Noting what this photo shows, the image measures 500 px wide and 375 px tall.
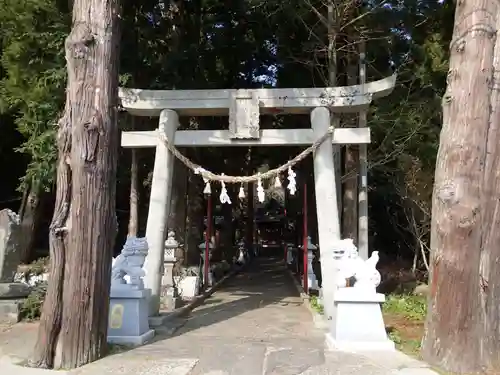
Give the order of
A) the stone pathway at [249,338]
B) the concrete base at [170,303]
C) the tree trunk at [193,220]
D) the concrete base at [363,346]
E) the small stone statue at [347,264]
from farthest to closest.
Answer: the tree trunk at [193,220], the concrete base at [170,303], the small stone statue at [347,264], the concrete base at [363,346], the stone pathway at [249,338]

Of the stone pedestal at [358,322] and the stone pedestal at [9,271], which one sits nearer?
the stone pedestal at [358,322]

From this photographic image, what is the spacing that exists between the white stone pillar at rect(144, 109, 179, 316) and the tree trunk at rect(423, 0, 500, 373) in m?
5.07

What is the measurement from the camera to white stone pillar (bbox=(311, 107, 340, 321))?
32.6ft

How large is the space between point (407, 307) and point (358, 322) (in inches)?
161

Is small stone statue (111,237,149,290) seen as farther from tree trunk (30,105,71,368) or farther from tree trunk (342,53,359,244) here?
tree trunk (342,53,359,244)

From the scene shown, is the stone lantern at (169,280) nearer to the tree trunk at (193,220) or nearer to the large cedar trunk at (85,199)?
the tree trunk at (193,220)

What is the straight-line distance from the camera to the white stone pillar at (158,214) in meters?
9.82

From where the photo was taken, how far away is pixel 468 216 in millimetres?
6293

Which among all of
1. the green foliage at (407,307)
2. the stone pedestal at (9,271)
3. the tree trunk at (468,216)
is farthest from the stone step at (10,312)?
the tree trunk at (468,216)

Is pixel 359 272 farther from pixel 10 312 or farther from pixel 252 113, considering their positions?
pixel 10 312

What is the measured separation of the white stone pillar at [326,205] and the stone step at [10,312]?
5849 mm

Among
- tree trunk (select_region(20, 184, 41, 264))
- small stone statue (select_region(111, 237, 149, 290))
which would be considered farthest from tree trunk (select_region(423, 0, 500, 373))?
tree trunk (select_region(20, 184, 41, 264))

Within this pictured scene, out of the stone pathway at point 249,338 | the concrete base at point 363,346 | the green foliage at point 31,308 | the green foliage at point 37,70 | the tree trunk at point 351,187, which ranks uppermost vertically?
the green foliage at point 37,70

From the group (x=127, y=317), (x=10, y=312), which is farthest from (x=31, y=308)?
(x=127, y=317)
